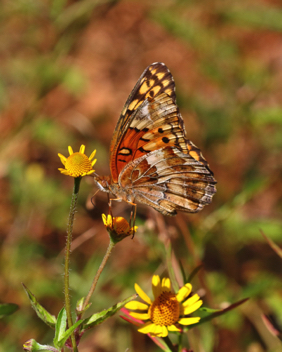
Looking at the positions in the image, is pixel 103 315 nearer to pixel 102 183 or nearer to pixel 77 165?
pixel 77 165

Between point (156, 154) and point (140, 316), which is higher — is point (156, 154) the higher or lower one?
the higher one

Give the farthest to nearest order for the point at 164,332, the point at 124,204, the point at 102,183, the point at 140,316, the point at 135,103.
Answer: the point at 124,204 → the point at 135,103 → the point at 102,183 → the point at 140,316 → the point at 164,332

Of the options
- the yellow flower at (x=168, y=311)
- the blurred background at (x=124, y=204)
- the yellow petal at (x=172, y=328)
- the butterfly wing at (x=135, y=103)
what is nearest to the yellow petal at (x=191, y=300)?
the yellow flower at (x=168, y=311)

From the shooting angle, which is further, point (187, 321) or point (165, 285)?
point (165, 285)

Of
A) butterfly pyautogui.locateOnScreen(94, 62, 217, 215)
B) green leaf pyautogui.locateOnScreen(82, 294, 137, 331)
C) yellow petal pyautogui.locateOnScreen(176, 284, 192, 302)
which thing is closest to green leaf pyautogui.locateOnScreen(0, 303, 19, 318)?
green leaf pyautogui.locateOnScreen(82, 294, 137, 331)

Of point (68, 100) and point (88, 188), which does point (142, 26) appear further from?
point (88, 188)

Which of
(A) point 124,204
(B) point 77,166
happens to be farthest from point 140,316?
(A) point 124,204

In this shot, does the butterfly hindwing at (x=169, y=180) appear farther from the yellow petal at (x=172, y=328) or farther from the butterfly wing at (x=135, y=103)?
the yellow petal at (x=172, y=328)
